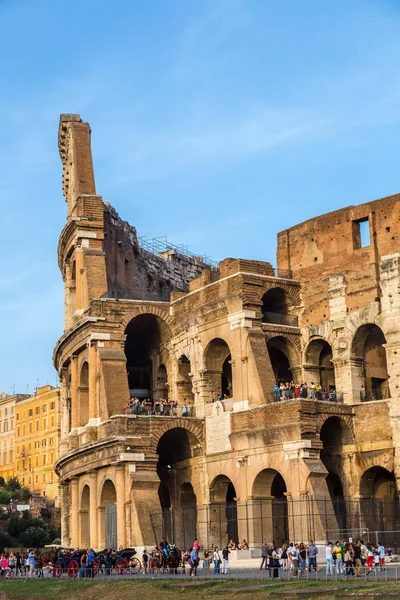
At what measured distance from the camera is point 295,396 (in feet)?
127

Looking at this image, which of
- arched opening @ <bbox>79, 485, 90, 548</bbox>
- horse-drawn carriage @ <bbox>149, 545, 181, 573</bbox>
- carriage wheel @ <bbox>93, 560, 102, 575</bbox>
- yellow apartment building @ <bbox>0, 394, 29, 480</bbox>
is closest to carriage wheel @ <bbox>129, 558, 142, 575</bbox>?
horse-drawn carriage @ <bbox>149, 545, 181, 573</bbox>

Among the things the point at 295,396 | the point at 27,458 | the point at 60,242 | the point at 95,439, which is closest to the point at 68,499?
the point at 95,439

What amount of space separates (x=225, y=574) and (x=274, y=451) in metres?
7.16

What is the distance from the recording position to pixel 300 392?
127 feet

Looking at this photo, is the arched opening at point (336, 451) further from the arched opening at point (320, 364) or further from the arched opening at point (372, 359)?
the arched opening at point (320, 364)

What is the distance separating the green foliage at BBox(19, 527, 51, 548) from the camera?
238 ft

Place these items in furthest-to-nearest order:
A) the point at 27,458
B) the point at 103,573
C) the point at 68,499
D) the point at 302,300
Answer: the point at 27,458 < the point at 68,499 < the point at 302,300 < the point at 103,573

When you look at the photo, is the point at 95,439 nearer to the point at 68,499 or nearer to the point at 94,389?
the point at 94,389

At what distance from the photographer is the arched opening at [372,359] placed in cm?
4044

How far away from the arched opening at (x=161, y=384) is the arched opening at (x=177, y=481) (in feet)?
8.49

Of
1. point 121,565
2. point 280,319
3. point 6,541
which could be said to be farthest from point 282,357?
point 6,541

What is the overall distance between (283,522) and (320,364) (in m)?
6.79

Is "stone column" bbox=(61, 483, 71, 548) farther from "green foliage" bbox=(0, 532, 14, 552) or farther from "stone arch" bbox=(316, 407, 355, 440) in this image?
"green foliage" bbox=(0, 532, 14, 552)

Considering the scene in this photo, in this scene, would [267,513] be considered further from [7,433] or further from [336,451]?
[7,433]
